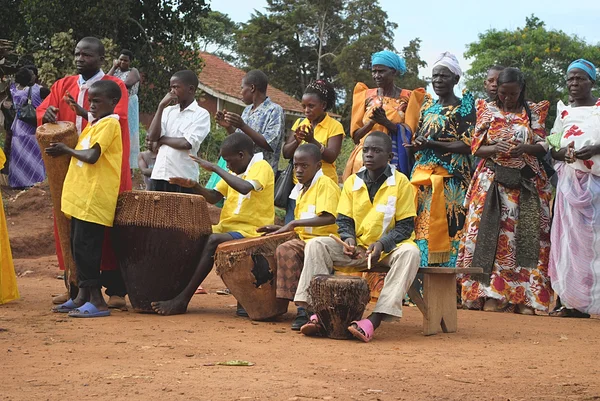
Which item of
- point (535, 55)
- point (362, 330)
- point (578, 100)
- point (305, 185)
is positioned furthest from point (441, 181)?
point (535, 55)

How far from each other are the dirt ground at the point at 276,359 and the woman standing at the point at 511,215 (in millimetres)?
503

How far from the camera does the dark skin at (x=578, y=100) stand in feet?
26.1

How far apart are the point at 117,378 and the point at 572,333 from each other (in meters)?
3.87

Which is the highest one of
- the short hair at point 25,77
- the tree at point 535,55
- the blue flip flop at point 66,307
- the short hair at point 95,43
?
the tree at point 535,55

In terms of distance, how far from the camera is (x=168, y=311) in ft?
24.0

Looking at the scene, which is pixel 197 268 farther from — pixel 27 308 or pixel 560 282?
pixel 560 282

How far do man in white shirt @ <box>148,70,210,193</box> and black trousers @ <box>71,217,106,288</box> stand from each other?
103cm

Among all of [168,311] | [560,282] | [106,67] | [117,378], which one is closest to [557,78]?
[106,67]

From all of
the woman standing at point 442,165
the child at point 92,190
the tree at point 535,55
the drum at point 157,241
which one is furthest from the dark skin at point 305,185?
the tree at point 535,55

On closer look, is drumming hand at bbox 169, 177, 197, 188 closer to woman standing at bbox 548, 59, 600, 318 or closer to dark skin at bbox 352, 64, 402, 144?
dark skin at bbox 352, 64, 402, 144

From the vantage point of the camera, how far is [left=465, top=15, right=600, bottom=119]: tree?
3175cm

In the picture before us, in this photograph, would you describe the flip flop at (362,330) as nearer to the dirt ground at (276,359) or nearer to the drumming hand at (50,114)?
the dirt ground at (276,359)

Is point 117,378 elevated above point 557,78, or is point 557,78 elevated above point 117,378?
point 557,78

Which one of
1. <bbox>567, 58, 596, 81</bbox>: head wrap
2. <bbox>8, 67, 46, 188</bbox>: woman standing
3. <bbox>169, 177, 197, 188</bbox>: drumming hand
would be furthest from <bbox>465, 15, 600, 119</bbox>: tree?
<bbox>169, 177, 197, 188</bbox>: drumming hand
